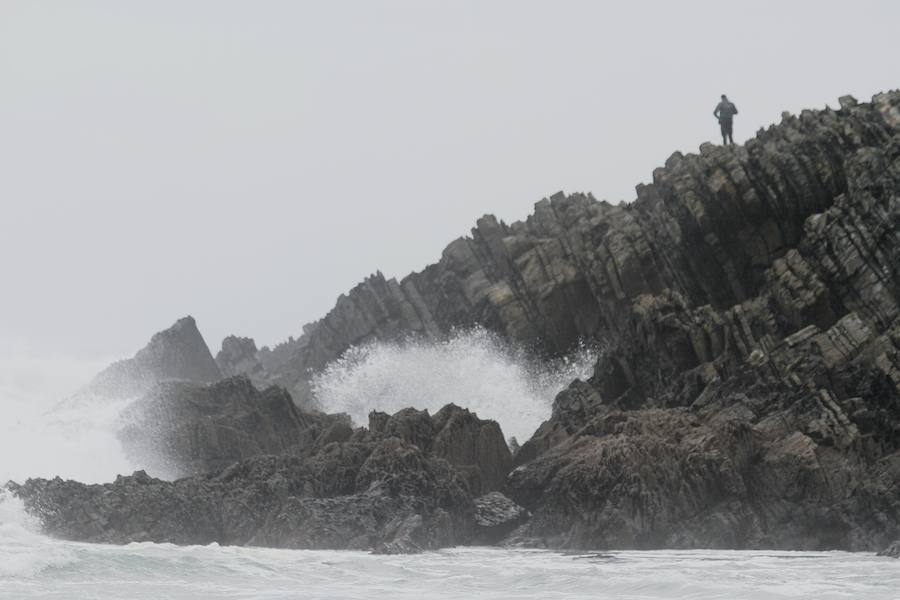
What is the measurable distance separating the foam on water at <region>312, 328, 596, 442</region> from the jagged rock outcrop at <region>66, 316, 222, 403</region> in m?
5.43

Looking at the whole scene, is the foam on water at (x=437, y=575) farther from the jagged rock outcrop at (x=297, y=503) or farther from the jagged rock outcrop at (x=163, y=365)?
the jagged rock outcrop at (x=163, y=365)

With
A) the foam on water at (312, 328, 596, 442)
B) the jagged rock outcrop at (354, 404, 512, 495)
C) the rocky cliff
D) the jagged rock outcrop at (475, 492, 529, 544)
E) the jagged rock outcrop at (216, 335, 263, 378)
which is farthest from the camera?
the jagged rock outcrop at (216, 335, 263, 378)

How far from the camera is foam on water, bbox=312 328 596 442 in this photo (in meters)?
48.5

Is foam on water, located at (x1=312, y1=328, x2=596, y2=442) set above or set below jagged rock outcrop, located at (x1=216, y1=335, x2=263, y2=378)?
below

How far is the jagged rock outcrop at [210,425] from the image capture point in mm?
41031

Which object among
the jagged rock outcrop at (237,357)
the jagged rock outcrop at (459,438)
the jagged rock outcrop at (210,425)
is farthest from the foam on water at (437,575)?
the jagged rock outcrop at (237,357)

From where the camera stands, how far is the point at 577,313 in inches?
1858

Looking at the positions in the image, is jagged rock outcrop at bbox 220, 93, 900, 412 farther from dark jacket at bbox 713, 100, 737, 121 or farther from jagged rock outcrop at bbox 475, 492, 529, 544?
jagged rock outcrop at bbox 475, 492, 529, 544

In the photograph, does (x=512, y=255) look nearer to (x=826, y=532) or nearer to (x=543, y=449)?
(x=543, y=449)

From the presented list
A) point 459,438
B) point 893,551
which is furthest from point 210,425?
point 893,551

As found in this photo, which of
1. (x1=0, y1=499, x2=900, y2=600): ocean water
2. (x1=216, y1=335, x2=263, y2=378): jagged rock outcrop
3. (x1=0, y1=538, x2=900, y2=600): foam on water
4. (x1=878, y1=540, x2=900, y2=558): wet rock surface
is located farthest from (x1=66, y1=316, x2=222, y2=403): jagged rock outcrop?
(x1=878, y1=540, x2=900, y2=558): wet rock surface

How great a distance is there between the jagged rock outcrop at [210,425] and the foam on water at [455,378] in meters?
8.08

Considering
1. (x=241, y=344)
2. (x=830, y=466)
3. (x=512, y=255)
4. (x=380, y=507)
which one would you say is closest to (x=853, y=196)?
(x=830, y=466)

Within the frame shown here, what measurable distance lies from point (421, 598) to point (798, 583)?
6.26m
